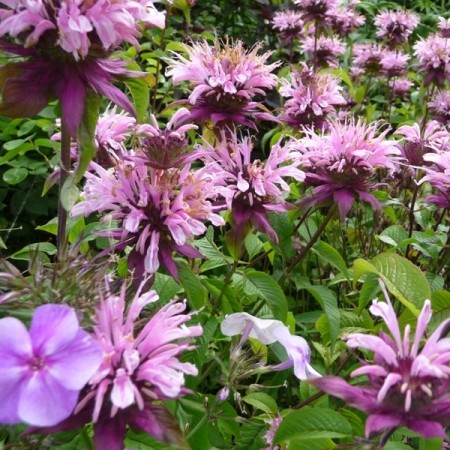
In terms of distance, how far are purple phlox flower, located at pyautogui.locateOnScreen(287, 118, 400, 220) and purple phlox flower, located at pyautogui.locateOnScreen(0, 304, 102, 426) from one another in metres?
0.71

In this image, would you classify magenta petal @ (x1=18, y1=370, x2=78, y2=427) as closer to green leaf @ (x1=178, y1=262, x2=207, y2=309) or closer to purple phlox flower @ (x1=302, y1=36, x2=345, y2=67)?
green leaf @ (x1=178, y1=262, x2=207, y2=309)

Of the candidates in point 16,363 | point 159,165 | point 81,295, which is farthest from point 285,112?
point 16,363

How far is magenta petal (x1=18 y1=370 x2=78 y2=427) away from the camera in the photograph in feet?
1.60

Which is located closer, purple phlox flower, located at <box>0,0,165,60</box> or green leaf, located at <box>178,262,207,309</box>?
purple phlox flower, located at <box>0,0,165,60</box>

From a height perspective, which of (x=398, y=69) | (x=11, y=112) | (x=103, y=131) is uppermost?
(x=11, y=112)

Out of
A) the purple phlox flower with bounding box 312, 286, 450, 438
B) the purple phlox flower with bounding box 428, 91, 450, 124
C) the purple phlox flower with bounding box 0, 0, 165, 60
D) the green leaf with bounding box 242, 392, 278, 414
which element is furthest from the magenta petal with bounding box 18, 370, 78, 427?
the purple phlox flower with bounding box 428, 91, 450, 124

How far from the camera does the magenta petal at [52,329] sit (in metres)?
0.51

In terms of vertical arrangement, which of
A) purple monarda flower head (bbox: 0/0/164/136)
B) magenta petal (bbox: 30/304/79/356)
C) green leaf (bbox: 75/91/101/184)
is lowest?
magenta petal (bbox: 30/304/79/356)

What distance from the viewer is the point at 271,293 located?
3.43ft

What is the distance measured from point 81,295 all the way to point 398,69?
7.75 feet

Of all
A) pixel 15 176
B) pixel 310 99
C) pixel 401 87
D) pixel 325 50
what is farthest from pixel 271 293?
pixel 401 87

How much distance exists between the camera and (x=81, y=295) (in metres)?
0.62

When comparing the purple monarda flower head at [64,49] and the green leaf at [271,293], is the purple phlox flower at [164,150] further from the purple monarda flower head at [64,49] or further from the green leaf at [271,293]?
the green leaf at [271,293]

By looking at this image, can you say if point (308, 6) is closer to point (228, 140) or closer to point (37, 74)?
point (228, 140)
